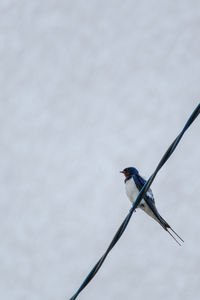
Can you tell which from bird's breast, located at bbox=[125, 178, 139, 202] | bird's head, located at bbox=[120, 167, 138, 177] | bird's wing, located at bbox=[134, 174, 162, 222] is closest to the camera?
bird's wing, located at bbox=[134, 174, 162, 222]

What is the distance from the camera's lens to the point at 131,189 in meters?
6.27

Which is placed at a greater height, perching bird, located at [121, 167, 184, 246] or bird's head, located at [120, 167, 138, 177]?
bird's head, located at [120, 167, 138, 177]

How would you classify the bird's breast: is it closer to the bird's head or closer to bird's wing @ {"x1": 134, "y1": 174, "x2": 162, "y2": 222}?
bird's wing @ {"x1": 134, "y1": 174, "x2": 162, "y2": 222}

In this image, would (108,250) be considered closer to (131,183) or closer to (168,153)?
(168,153)

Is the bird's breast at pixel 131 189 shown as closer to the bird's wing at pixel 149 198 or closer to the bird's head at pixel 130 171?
the bird's wing at pixel 149 198

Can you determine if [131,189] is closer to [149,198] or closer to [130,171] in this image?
[130,171]

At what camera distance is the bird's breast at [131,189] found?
6195 millimetres

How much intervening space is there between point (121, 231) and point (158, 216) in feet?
7.34

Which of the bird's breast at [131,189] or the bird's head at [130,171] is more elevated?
the bird's head at [130,171]

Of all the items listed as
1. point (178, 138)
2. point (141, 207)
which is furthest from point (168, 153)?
point (141, 207)

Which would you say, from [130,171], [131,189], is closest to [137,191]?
[131,189]

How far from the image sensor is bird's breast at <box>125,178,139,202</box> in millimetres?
6195

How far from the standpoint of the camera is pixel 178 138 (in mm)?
2680

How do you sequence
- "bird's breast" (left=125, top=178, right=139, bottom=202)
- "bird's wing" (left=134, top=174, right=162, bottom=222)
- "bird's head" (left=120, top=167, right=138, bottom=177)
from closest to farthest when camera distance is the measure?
1. "bird's wing" (left=134, top=174, right=162, bottom=222)
2. "bird's breast" (left=125, top=178, right=139, bottom=202)
3. "bird's head" (left=120, top=167, right=138, bottom=177)
